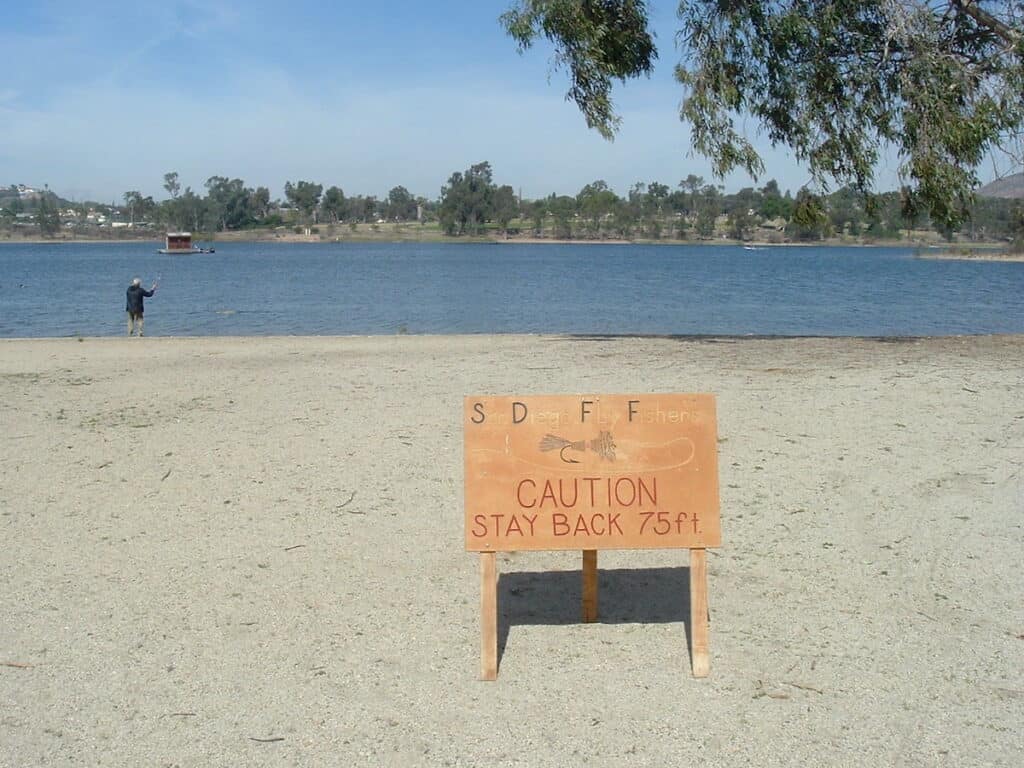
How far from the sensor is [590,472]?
489 cm

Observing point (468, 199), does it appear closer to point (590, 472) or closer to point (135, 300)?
point (135, 300)

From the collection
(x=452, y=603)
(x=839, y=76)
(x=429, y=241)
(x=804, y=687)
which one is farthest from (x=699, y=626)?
(x=429, y=241)

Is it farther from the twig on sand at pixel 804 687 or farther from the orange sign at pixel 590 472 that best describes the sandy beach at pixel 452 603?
the orange sign at pixel 590 472

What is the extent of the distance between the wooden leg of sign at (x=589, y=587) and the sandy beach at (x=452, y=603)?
0.21ft

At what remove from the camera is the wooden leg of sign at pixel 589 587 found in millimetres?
5359

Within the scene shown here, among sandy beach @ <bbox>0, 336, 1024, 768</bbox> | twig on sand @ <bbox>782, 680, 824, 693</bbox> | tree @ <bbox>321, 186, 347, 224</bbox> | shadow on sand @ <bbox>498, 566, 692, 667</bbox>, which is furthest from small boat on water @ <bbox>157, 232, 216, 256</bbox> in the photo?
twig on sand @ <bbox>782, 680, 824, 693</bbox>

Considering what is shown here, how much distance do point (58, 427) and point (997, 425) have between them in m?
8.27

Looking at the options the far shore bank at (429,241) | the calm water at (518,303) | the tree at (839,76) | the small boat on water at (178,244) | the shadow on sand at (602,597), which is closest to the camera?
the shadow on sand at (602,597)

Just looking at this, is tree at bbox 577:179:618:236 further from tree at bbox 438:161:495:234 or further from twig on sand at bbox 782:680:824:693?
twig on sand at bbox 782:680:824:693

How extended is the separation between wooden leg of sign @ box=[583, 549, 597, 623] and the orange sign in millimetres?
461

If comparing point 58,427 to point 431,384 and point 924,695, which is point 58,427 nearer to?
point 431,384

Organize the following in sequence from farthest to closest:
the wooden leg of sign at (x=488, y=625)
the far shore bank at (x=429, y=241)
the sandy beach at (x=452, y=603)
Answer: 1. the far shore bank at (x=429, y=241)
2. the wooden leg of sign at (x=488, y=625)
3. the sandy beach at (x=452, y=603)

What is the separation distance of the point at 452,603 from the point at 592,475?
4.30 ft

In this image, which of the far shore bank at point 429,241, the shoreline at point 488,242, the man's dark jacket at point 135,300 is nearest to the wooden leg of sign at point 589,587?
the man's dark jacket at point 135,300
